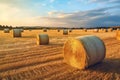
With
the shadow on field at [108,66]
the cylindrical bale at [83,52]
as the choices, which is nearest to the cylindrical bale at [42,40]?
the cylindrical bale at [83,52]

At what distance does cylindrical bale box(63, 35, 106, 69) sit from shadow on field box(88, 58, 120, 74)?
0.76ft

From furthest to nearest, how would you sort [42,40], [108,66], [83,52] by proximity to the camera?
[42,40]
[108,66]
[83,52]

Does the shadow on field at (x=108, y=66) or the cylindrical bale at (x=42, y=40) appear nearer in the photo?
the shadow on field at (x=108, y=66)

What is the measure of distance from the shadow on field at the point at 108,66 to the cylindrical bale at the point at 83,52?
0.76ft

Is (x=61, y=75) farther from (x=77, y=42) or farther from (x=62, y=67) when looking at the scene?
(x=77, y=42)

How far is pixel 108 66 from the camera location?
955 centimetres

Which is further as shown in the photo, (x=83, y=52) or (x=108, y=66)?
(x=108, y=66)

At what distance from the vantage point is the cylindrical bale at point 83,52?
29.2 feet

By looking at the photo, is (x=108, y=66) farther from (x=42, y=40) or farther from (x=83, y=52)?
(x=42, y=40)

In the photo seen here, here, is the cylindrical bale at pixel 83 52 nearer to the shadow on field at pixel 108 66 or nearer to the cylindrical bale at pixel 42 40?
the shadow on field at pixel 108 66

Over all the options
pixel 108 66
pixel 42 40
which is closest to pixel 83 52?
pixel 108 66

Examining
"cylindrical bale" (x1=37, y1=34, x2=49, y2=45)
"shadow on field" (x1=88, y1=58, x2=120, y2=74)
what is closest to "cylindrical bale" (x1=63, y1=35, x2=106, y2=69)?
"shadow on field" (x1=88, y1=58, x2=120, y2=74)

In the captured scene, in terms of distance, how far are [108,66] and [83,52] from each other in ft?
4.95

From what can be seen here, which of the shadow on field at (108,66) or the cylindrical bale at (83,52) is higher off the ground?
the cylindrical bale at (83,52)
